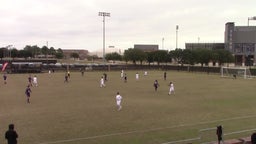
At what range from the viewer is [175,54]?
335 feet

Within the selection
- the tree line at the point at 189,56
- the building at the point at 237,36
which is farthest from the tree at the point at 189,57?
the building at the point at 237,36

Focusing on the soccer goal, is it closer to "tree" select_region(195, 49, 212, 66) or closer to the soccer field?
"tree" select_region(195, 49, 212, 66)

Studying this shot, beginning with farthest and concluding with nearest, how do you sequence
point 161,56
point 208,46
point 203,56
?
point 208,46 → point 161,56 → point 203,56

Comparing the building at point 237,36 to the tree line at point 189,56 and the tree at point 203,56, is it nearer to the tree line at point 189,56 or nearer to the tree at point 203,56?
the tree line at point 189,56

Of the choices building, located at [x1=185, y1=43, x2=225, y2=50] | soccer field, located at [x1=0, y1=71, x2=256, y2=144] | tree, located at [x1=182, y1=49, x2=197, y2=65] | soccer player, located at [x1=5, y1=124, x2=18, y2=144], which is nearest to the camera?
soccer player, located at [x1=5, y1=124, x2=18, y2=144]

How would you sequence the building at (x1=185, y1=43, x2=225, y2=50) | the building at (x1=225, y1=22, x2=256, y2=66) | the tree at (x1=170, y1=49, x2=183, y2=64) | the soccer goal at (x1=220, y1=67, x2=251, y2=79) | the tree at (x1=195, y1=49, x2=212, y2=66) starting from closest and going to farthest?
the soccer goal at (x1=220, y1=67, x2=251, y2=79) < the tree at (x1=195, y1=49, x2=212, y2=66) < the tree at (x1=170, y1=49, x2=183, y2=64) < the building at (x1=225, y1=22, x2=256, y2=66) < the building at (x1=185, y1=43, x2=225, y2=50)

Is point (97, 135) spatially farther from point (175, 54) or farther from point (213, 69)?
point (175, 54)

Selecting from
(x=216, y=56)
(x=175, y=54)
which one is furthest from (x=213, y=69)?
(x=175, y=54)

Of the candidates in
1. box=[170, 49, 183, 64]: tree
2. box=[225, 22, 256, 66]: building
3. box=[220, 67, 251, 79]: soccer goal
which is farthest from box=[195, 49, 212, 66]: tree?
box=[225, 22, 256, 66]: building

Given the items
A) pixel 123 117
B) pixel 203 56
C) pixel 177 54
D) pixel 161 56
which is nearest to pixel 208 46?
pixel 161 56

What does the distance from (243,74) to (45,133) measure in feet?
165

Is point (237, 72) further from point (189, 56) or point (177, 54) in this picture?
point (177, 54)

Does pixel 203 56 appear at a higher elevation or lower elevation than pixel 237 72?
higher

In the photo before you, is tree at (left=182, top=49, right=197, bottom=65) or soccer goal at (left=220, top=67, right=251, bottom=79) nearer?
soccer goal at (left=220, top=67, right=251, bottom=79)
